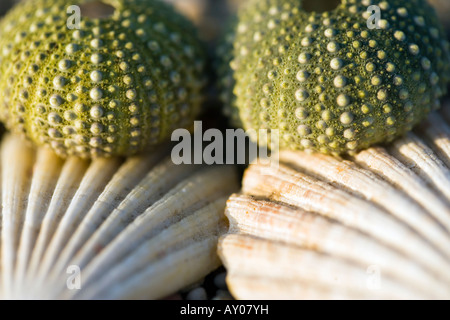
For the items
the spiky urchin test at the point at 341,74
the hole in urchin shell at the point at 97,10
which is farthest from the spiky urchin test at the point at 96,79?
the spiky urchin test at the point at 341,74

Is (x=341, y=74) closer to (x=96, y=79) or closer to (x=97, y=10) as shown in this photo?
(x=96, y=79)

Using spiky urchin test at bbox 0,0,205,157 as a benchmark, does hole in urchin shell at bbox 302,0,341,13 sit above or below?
above

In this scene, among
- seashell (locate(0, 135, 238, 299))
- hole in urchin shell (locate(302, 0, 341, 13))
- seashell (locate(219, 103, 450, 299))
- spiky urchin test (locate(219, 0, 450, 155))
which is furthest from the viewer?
hole in urchin shell (locate(302, 0, 341, 13))

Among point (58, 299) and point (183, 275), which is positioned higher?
point (183, 275)

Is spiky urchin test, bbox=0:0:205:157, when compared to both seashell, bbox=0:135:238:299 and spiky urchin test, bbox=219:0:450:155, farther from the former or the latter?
spiky urchin test, bbox=219:0:450:155

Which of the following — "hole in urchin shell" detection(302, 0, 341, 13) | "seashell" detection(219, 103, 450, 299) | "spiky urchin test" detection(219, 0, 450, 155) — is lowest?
"seashell" detection(219, 103, 450, 299)

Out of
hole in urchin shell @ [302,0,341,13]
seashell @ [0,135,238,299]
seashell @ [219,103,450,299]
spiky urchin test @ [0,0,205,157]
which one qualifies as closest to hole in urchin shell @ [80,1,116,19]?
spiky urchin test @ [0,0,205,157]

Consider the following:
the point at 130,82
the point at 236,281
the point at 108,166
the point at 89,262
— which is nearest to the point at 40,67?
the point at 130,82
